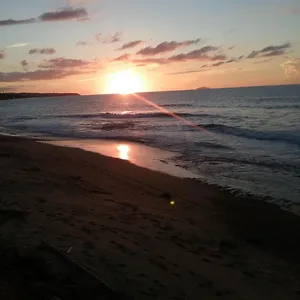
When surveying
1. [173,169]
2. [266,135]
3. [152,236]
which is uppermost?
[266,135]

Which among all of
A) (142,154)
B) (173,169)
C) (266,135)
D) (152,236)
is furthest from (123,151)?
(152,236)

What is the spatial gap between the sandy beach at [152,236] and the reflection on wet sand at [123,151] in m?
5.52

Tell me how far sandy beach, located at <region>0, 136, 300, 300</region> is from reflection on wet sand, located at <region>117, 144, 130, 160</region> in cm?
552

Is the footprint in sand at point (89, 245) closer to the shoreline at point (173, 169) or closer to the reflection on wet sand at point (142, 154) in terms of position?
the shoreline at point (173, 169)

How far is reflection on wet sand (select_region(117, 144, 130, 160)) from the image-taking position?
16438mm

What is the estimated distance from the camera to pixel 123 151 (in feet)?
59.5

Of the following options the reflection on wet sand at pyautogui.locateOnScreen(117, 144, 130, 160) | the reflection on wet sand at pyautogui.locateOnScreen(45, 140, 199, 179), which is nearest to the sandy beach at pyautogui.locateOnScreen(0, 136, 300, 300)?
the reflection on wet sand at pyautogui.locateOnScreen(45, 140, 199, 179)

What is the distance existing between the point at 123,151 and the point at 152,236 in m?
12.0

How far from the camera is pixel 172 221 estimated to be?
727cm

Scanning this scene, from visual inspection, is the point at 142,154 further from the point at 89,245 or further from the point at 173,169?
the point at 89,245

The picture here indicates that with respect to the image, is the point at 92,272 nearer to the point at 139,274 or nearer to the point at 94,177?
the point at 139,274

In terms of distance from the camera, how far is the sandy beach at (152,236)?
15.3 ft

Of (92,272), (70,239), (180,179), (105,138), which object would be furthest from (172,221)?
(105,138)

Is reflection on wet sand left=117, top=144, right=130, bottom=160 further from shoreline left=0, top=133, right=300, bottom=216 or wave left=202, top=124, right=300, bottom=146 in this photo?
wave left=202, top=124, right=300, bottom=146
